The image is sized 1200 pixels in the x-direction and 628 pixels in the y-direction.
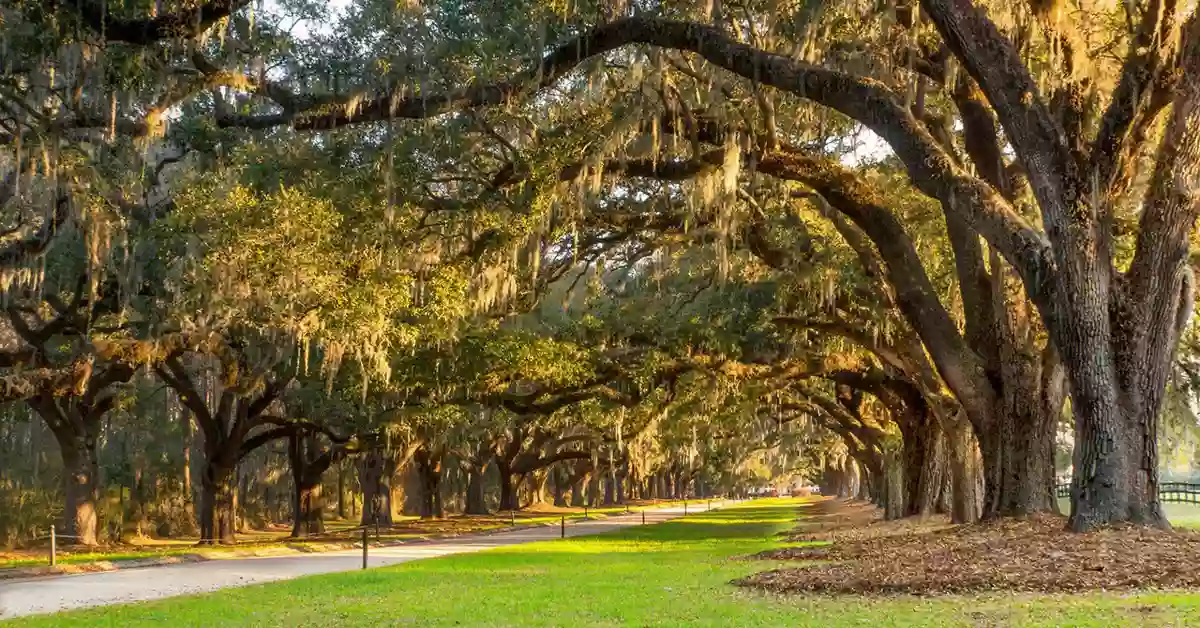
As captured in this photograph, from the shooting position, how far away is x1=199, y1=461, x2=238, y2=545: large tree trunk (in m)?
33.1

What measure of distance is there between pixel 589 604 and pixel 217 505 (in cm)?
2530

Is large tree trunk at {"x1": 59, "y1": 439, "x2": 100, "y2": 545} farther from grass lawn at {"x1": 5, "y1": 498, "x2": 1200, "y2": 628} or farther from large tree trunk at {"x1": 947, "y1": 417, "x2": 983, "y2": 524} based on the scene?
large tree trunk at {"x1": 947, "y1": 417, "x2": 983, "y2": 524}

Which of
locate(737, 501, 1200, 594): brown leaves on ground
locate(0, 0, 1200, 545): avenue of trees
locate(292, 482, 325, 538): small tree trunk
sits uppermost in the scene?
locate(0, 0, 1200, 545): avenue of trees

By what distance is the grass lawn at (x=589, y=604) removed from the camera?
834 cm

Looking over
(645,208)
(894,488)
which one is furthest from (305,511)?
(645,208)

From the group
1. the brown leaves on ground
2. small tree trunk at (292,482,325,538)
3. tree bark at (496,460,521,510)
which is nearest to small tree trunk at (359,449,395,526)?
small tree trunk at (292,482,325,538)

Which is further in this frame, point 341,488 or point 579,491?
point 579,491

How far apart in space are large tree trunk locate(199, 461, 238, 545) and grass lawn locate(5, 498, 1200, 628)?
579 inches

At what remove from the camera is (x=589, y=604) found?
11.4 m

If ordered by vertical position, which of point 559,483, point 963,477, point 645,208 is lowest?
point 559,483

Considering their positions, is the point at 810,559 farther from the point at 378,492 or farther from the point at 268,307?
the point at 378,492

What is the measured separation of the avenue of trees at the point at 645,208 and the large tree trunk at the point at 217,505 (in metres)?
3.68

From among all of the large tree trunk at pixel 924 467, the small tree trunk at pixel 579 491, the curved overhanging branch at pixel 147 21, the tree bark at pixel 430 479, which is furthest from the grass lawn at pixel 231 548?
the small tree trunk at pixel 579 491

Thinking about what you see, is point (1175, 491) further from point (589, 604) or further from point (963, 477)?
point (589, 604)
